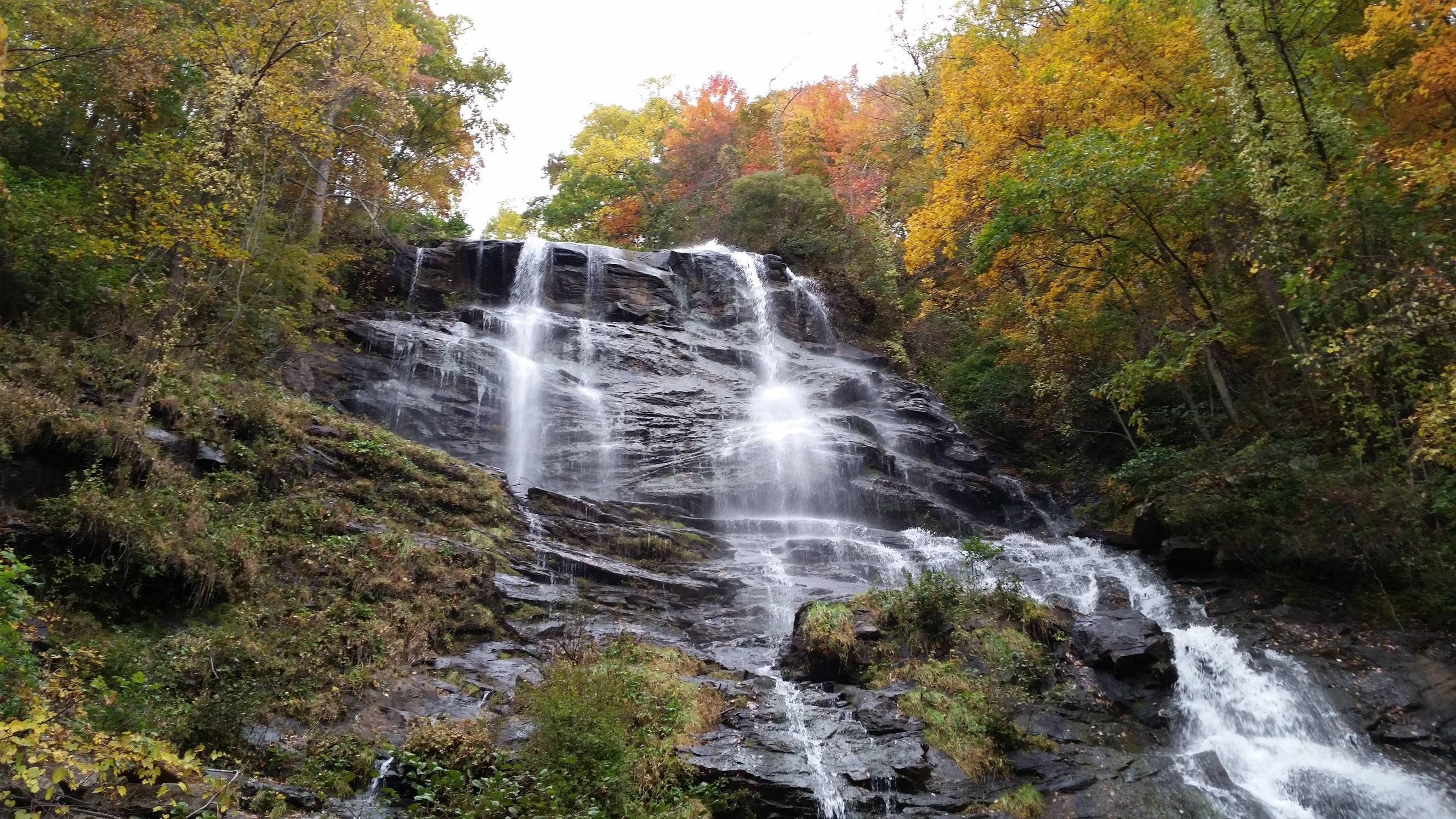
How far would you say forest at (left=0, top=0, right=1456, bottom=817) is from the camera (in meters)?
7.20

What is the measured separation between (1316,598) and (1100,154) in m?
6.77

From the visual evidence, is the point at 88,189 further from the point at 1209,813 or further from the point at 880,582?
the point at 1209,813

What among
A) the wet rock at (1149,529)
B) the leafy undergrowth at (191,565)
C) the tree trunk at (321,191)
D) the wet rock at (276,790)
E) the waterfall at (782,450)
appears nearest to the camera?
the leafy undergrowth at (191,565)

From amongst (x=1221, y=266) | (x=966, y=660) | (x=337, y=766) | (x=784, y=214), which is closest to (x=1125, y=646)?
(x=966, y=660)

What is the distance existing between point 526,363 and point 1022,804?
46.4 feet

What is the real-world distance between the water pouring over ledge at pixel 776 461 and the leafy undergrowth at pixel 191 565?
11.2 feet

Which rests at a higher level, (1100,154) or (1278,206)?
(1100,154)

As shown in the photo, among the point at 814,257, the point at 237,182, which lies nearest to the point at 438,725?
the point at 237,182

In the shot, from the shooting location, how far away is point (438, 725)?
23.3 feet

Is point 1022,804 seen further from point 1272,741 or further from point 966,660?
point 1272,741

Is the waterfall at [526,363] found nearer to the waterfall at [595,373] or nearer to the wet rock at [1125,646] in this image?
the waterfall at [595,373]

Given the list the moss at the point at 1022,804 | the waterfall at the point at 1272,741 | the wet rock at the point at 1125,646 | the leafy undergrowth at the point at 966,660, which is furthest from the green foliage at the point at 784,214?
the moss at the point at 1022,804

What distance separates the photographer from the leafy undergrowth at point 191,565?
216 inches

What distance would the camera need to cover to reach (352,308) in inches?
747
